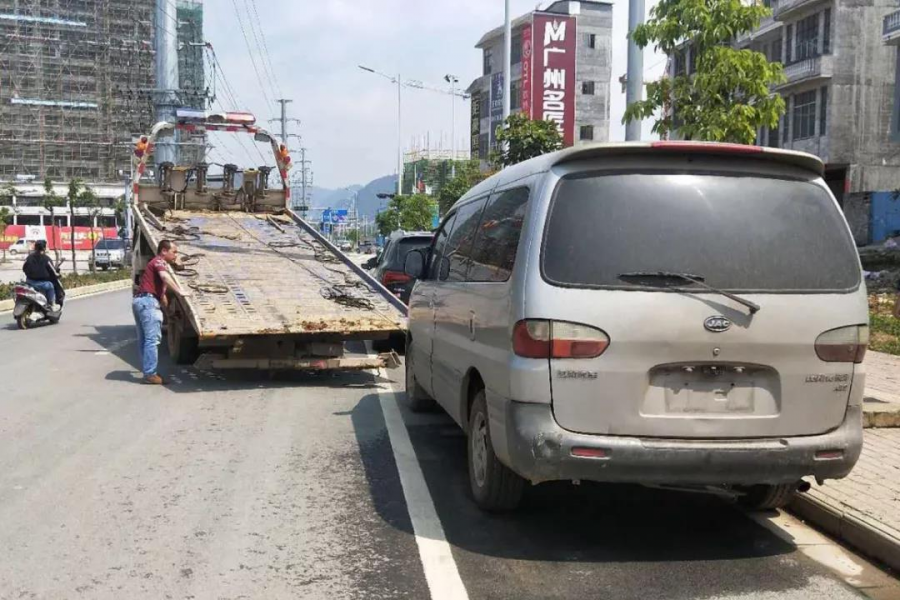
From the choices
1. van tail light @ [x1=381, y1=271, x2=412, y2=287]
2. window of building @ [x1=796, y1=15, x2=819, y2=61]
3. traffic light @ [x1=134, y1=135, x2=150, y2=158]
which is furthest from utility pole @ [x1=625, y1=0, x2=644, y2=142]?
window of building @ [x1=796, y1=15, x2=819, y2=61]

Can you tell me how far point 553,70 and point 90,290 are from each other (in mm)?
30624

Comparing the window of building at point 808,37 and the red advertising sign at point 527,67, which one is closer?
the window of building at point 808,37

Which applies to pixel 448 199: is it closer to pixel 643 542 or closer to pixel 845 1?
pixel 845 1

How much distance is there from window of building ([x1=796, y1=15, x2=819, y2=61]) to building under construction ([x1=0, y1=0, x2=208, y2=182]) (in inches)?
2046

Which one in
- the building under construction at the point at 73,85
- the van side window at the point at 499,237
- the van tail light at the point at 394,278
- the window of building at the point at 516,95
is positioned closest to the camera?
the van side window at the point at 499,237

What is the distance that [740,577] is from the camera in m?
4.17

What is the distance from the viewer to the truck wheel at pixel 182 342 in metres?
10.4

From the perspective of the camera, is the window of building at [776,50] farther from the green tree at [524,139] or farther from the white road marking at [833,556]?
the white road marking at [833,556]

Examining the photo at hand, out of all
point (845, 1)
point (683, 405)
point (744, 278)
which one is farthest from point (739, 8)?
point (845, 1)

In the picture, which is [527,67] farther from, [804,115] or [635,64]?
[635,64]

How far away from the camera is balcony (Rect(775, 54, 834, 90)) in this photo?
3300 centimetres

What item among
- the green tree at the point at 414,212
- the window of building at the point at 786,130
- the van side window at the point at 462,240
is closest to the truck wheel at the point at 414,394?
the van side window at the point at 462,240

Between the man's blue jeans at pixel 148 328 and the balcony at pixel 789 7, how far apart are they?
30837mm

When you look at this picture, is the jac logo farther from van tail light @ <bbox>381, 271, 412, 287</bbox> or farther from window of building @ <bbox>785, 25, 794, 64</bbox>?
window of building @ <bbox>785, 25, 794, 64</bbox>
